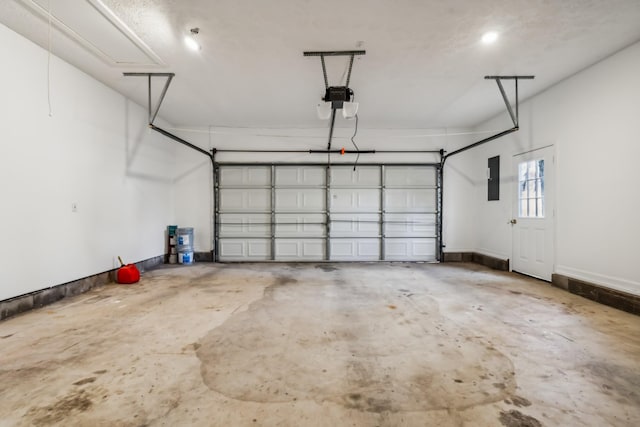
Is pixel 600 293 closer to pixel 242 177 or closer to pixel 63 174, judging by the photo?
pixel 242 177

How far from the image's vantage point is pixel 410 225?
6.82 m

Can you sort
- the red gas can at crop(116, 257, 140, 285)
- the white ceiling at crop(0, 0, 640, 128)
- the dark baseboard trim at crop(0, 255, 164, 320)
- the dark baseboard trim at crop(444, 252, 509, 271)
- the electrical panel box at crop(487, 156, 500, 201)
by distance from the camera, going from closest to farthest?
the white ceiling at crop(0, 0, 640, 128) → the dark baseboard trim at crop(0, 255, 164, 320) → the red gas can at crop(116, 257, 140, 285) → the dark baseboard trim at crop(444, 252, 509, 271) → the electrical panel box at crop(487, 156, 500, 201)

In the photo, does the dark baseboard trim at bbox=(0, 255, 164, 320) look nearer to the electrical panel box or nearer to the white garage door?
the white garage door

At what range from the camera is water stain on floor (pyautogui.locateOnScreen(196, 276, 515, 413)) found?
1.78m

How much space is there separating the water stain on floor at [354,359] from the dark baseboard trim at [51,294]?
242cm

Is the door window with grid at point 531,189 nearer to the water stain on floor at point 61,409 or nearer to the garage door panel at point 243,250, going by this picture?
the garage door panel at point 243,250

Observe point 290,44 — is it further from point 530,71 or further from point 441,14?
point 530,71

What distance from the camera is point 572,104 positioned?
13.6ft

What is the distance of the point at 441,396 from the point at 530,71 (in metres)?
4.54

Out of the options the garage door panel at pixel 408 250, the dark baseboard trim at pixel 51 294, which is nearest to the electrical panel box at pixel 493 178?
→ the garage door panel at pixel 408 250

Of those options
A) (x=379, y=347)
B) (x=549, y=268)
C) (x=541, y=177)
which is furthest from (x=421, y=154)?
(x=379, y=347)

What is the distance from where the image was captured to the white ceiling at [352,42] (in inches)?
109

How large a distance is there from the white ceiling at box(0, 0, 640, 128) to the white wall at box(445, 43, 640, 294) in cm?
30

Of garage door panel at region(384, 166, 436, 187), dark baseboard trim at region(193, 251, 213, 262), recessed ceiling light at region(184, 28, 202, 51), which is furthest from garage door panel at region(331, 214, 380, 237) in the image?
recessed ceiling light at region(184, 28, 202, 51)
